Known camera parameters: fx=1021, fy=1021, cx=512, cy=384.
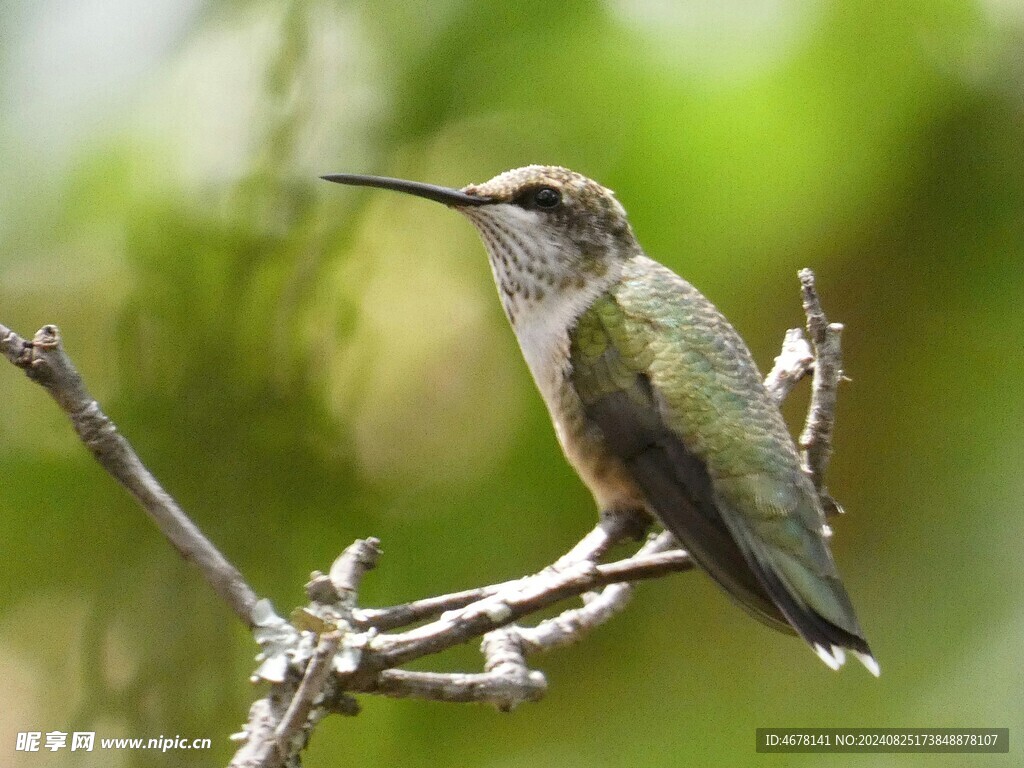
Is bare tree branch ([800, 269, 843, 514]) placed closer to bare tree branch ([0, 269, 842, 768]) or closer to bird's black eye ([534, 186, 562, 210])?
bird's black eye ([534, 186, 562, 210])

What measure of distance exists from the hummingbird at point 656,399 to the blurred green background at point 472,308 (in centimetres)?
53

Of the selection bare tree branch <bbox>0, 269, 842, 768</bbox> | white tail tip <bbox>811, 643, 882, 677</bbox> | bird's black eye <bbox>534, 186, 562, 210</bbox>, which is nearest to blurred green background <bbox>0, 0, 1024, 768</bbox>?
bird's black eye <bbox>534, 186, 562, 210</bbox>

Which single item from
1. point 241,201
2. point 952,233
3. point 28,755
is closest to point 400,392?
point 241,201

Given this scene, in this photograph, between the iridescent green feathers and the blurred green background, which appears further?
the blurred green background

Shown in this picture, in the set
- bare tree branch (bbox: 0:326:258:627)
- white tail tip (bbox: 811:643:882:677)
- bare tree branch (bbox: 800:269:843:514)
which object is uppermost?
bare tree branch (bbox: 800:269:843:514)

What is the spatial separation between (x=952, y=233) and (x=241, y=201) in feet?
5.24

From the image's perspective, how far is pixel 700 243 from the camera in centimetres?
227

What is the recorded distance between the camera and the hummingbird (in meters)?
1.35

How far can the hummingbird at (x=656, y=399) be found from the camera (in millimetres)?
1349

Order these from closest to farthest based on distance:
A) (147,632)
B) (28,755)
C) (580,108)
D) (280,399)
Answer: (28,755)
(147,632)
(280,399)
(580,108)

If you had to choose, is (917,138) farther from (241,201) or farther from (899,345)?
(241,201)

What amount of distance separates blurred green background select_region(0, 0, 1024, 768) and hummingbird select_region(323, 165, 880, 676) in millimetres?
527

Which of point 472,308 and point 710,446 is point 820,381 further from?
point 472,308

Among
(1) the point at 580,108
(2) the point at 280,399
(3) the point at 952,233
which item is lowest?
(2) the point at 280,399
